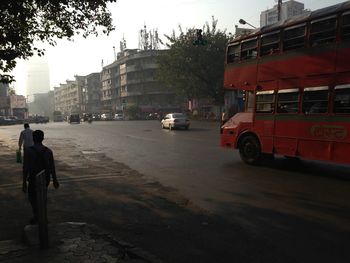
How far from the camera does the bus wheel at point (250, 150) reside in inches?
521

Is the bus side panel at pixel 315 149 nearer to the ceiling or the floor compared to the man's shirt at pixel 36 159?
nearer to the floor

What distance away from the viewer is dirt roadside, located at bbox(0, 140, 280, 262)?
5586 mm

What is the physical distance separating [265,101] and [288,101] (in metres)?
1.01

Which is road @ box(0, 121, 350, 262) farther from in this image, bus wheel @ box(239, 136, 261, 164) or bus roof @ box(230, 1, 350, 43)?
bus roof @ box(230, 1, 350, 43)

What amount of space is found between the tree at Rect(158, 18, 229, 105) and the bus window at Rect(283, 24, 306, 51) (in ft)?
129

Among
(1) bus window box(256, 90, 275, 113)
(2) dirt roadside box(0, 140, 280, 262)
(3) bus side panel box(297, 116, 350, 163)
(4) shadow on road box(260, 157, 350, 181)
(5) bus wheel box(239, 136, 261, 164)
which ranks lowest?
(2) dirt roadside box(0, 140, 280, 262)

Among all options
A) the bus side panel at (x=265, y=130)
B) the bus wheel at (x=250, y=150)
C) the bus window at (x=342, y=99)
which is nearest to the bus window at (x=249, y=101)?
the bus side panel at (x=265, y=130)

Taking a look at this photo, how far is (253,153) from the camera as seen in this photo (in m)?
13.4

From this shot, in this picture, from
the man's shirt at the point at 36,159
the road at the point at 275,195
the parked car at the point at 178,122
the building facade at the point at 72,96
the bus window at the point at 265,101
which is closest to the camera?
the road at the point at 275,195

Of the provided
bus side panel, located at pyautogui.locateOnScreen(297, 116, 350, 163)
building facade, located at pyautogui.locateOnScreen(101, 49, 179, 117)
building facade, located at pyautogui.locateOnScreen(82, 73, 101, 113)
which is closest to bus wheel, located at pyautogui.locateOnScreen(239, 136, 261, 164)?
bus side panel, located at pyautogui.locateOnScreen(297, 116, 350, 163)

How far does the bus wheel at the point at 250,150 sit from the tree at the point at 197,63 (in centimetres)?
3828

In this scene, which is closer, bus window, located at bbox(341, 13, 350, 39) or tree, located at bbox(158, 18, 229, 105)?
bus window, located at bbox(341, 13, 350, 39)

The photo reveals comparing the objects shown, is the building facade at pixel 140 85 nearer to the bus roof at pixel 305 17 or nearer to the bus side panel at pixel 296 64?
the bus roof at pixel 305 17

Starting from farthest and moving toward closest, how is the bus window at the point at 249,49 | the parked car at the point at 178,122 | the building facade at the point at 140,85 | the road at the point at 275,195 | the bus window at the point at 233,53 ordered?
the building facade at the point at 140,85 → the parked car at the point at 178,122 → the bus window at the point at 233,53 → the bus window at the point at 249,49 → the road at the point at 275,195
